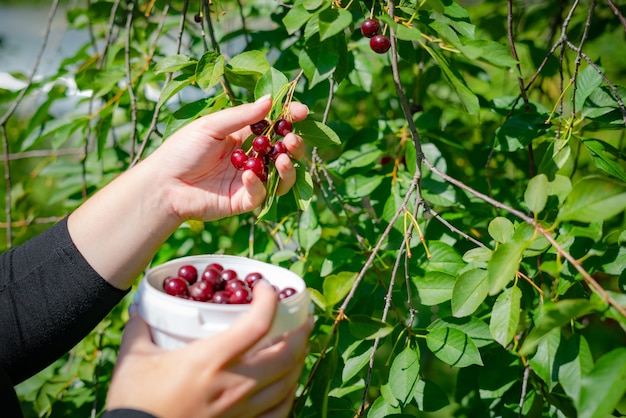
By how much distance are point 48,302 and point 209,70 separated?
1.74ft

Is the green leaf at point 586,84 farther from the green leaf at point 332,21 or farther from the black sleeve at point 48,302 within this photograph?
the black sleeve at point 48,302

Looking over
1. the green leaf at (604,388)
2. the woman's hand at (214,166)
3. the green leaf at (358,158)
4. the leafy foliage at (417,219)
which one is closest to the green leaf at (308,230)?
the leafy foliage at (417,219)

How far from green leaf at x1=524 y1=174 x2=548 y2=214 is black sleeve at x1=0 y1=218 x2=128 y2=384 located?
75cm

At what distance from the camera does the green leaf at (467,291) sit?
2.91ft

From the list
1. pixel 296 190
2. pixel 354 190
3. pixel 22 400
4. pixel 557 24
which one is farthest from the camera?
pixel 557 24

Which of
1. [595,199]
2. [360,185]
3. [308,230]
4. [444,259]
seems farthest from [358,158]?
[595,199]

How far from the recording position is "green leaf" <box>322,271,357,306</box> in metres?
0.88

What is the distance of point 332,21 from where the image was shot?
83cm

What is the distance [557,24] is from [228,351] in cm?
158

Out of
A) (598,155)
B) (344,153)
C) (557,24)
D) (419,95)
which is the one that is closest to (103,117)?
(344,153)

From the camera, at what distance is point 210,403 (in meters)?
0.69

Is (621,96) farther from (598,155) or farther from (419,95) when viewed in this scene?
(419,95)

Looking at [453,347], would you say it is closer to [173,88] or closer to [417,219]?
[417,219]

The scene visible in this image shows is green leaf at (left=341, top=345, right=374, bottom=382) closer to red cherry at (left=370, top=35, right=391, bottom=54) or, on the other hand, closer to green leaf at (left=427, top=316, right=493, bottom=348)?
green leaf at (left=427, top=316, right=493, bottom=348)
